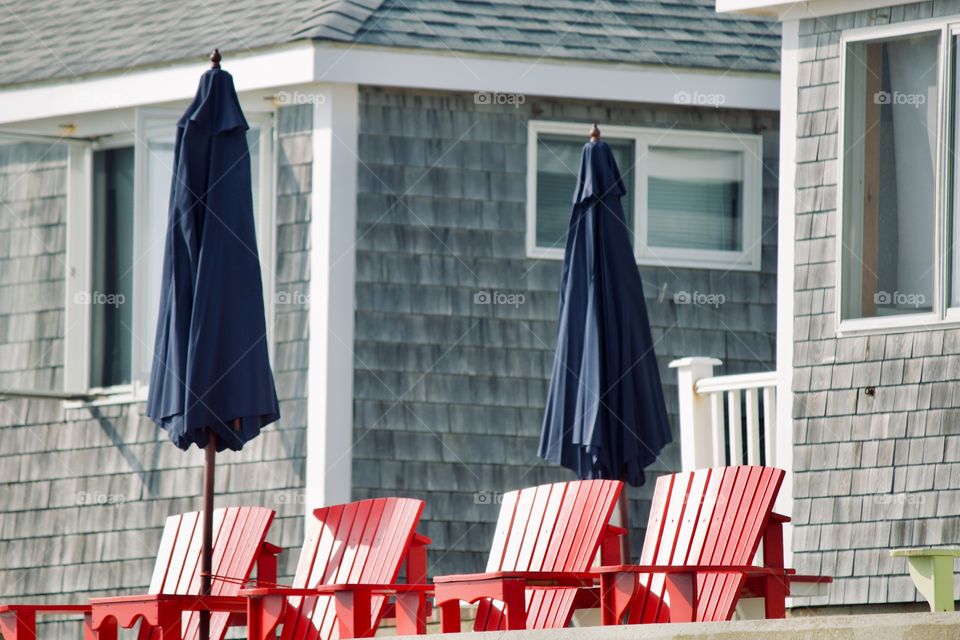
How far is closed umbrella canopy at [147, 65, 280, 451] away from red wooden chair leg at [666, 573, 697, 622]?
2213 mm

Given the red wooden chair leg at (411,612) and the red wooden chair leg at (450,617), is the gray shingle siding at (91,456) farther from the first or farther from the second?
the red wooden chair leg at (411,612)

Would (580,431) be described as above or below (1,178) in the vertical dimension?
below

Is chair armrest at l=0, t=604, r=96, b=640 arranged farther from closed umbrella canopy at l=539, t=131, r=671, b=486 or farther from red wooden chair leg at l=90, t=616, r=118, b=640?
closed umbrella canopy at l=539, t=131, r=671, b=486

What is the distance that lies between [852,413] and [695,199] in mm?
3113

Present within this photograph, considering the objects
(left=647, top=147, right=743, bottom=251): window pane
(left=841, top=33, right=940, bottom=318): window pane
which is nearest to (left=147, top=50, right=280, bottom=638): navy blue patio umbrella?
(left=841, top=33, right=940, bottom=318): window pane

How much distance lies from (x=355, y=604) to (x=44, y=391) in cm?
519

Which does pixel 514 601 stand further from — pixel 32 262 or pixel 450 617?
pixel 32 262

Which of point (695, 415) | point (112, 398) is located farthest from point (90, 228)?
point (695, 415)

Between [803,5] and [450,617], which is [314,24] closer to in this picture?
[803,5]

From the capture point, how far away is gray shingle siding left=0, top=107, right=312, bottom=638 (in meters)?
11.2

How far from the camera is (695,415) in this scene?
33.5ft

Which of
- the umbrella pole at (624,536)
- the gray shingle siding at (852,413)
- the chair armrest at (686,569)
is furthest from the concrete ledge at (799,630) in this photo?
the gray shingle siding at (852,413)

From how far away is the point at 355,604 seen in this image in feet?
24.2

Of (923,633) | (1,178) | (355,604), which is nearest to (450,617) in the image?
(355,604)
